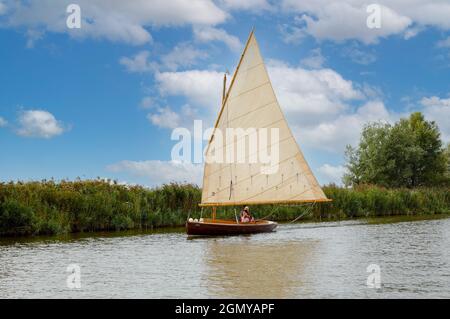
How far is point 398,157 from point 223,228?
52.8 m

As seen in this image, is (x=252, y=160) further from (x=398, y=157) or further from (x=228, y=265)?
(x=398, y=157)

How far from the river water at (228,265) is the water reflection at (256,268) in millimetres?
27

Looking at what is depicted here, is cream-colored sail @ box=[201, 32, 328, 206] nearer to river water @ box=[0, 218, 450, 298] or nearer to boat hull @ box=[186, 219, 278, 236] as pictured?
boat hull @ box=[186, 219, 278, 236]

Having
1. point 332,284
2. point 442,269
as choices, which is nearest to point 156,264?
point 332,284

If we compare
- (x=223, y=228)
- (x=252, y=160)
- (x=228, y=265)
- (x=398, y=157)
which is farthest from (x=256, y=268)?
(x=398, y=157)

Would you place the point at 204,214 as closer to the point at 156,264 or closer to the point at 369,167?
the point at 156,264

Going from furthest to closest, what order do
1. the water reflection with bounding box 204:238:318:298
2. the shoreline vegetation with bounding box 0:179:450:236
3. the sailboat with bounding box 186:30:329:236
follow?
the sailboat with bounding box 186:30:329:236
the shoreline vegetation with bounding box 0:179:450:236
the water reflection with bounding box 204:238:318:298

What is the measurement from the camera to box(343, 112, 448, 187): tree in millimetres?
77625

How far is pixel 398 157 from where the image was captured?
78.4 meters

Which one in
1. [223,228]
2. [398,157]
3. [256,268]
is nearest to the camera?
[256,268]

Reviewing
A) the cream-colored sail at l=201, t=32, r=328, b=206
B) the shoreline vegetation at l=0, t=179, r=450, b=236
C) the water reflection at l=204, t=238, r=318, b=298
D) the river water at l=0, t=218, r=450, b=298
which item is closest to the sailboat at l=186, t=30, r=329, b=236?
the cream-colored sail at l=201, t=32, r=328, b=206

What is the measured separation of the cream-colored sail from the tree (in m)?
43.6

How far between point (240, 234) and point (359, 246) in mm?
7882
